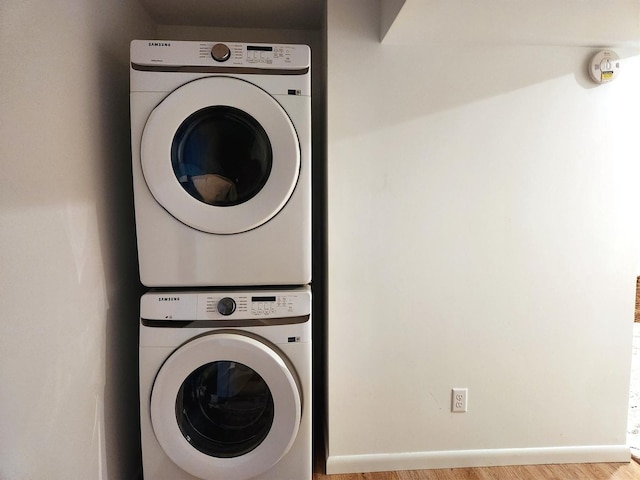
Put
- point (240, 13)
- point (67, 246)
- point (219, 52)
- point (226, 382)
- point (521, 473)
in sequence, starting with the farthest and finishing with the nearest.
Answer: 1. point (240, 13)
2. point (521, 473)
3. point (226, 382)
4. point (219, 52)
5. point (67, 246)

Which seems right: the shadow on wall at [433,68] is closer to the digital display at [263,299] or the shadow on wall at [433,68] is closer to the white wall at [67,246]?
the digital display at [263,299]

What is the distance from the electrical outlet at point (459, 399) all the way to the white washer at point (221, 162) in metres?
0.91

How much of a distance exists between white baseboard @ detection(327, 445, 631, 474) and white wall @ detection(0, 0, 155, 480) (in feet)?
3.10

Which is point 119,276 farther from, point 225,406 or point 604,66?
point 604,66

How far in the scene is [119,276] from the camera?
63.6 inches

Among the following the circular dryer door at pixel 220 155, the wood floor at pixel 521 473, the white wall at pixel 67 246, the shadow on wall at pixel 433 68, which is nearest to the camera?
A: the white wall at pixel 67 246

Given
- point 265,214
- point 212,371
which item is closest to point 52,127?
point 265,214

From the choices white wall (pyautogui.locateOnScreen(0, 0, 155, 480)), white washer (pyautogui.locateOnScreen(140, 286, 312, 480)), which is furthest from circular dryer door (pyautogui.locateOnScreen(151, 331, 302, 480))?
white wall (pyautogui.locateOnScreen(0, 0, 155, 480))

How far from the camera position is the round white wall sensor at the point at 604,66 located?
5.60 ft

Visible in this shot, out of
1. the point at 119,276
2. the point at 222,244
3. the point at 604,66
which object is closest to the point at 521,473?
the point at 222,244

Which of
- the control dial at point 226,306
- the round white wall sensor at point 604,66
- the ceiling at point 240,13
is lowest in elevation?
the control dial at point 226,306

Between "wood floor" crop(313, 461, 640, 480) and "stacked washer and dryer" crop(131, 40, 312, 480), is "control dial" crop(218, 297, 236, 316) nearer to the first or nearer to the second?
"stacked washer and dryer" crop(131, 40, 312, 480)

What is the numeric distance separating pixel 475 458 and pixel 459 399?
291 millimetres

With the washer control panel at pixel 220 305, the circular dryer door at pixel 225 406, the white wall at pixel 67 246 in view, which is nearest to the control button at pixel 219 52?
the white wall at pixel 67 246
